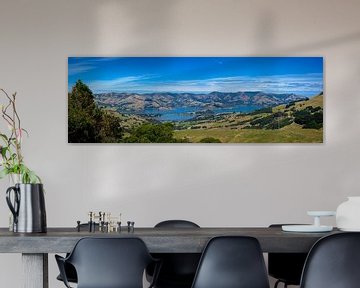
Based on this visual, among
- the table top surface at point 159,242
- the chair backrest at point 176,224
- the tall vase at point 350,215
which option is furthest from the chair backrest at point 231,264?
the chair backrest at point 176,224

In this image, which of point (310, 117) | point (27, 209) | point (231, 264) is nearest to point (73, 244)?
point (27, 209)

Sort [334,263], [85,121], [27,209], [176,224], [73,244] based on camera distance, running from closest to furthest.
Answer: [334,263] → [73,244] → [27,209] → [176,224] → [85,121]

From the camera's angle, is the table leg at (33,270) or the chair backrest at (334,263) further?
the table leg at (33,270)

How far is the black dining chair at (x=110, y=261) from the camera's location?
3.59 metres

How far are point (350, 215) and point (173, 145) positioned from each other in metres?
2.31

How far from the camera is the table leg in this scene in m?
3.70

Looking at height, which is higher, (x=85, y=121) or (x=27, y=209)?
(x=85, y=121)

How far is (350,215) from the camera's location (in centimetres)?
394

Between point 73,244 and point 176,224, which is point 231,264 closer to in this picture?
point 73,244

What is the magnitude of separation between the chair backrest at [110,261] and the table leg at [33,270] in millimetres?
188

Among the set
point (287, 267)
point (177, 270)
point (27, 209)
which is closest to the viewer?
point (27, 209)

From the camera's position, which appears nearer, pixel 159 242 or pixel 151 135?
pixel 159 242

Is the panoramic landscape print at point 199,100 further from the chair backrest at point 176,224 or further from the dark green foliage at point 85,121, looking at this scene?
the chair backrest at point 176,224

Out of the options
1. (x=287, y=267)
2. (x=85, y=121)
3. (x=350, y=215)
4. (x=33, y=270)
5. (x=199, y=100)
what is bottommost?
(x=287, y=267)
